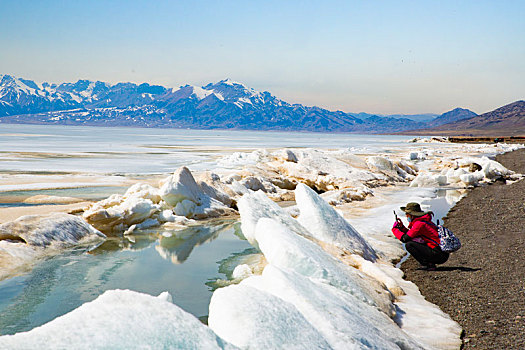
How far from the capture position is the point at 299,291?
12.4 feet

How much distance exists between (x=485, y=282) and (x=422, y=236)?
1.09 m

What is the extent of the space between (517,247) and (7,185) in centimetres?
1506

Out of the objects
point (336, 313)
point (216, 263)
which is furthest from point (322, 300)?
point (216, 263)

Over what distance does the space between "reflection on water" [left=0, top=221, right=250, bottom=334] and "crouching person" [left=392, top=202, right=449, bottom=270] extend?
287cm

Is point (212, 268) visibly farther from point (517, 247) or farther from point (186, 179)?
point (517, 247)

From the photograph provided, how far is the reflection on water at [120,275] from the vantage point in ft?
16.6

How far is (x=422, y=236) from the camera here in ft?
22.0

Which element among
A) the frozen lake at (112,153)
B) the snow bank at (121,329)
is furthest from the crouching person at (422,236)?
the frozen lake at (112,153)

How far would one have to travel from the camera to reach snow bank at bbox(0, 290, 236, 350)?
2279 millimetres

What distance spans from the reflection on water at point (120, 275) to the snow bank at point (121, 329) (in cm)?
235

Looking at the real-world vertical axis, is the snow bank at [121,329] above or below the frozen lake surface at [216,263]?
above

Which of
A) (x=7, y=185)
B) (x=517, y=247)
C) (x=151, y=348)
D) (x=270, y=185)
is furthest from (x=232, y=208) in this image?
(x=151, y=348)

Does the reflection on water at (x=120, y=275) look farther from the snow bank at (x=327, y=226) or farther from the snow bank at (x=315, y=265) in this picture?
the snow bank at (x=327, y=226)

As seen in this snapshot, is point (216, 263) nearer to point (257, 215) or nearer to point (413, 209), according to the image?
point (257, 215)
